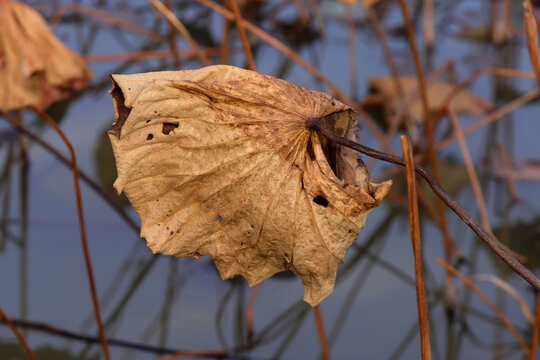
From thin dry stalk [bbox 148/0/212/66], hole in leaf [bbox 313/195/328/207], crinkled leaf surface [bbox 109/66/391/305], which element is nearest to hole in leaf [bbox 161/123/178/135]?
crinkled leaf surface [bbox 109/66/391/305]

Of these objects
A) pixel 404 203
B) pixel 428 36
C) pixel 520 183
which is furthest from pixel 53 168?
pixel 428 36

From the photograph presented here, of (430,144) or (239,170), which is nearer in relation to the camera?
(239,170)

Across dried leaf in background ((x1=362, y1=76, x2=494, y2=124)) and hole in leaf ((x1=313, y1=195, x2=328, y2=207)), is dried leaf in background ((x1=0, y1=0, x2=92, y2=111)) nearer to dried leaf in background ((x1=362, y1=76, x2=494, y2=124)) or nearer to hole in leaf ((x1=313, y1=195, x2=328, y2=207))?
hole in leaf ((x1=313, y1=195, x2=328, y2=207))

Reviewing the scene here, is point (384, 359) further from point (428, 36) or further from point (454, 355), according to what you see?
point (428, 36)

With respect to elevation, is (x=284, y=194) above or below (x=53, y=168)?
above

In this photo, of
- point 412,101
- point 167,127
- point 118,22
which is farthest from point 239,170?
point 118,22

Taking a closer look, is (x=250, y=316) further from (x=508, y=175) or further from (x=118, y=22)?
(x=118, y=22)

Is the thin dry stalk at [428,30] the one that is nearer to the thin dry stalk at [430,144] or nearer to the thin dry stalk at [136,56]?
the thin dry stalk at [136,56]
